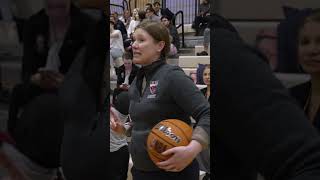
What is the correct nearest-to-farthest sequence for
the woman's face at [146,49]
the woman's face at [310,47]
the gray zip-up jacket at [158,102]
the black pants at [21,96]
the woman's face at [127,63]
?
the woman's face at [310,47] < the black pants at [21,96] < the gray zip-up jacket at [158,102] < the woman's face at [146,49] < the woman's face at [127,63]

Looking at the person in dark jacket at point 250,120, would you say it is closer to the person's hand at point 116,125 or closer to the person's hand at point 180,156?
the person's hand at point 180,156

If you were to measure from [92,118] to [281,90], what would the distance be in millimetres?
453

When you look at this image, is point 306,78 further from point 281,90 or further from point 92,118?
point 92,118

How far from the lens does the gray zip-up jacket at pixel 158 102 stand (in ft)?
5.32

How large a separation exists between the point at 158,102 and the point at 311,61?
31.2 inches

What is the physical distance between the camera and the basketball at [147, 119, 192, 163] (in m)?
1.54

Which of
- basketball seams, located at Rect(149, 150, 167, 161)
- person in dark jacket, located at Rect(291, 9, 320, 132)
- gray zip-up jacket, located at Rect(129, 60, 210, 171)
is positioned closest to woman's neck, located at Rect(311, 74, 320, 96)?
person in dark jacket, located at Rect(291, 9, 320, 132)

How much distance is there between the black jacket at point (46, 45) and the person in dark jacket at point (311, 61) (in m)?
0.49

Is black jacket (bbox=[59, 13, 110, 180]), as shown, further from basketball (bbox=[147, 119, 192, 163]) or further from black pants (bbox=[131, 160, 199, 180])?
black pants (bbox=[131, 160, 199, 180])

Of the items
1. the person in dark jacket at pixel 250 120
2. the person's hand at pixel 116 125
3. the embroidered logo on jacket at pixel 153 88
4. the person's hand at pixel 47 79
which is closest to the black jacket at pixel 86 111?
the person's hand at pixel 47 79

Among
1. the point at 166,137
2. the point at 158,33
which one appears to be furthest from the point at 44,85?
the point at 158,33

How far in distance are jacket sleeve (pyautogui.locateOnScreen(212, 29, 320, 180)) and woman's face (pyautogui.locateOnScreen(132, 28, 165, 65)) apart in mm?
757

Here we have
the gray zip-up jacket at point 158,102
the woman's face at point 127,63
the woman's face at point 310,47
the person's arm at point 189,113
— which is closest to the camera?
the woman's face at point 310,47

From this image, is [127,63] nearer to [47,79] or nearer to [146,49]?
[146,49]
